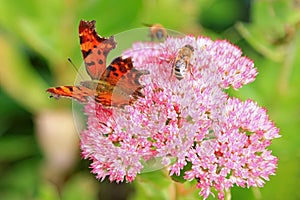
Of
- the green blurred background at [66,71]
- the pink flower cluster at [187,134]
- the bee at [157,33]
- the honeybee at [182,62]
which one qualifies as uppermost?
the green blurred background at [66,71]

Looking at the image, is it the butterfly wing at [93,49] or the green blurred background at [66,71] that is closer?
the butterfly wing at [93,49]

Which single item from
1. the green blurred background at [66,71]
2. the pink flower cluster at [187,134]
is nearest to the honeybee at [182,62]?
the pink flower cluster at [187,134]

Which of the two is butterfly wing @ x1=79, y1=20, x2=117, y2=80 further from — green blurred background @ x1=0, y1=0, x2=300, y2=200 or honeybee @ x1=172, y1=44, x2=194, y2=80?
green blurred background @ x1=0, y1=0, x2=300, y2=200

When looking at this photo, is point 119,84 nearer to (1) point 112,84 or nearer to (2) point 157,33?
(1) point 112,84

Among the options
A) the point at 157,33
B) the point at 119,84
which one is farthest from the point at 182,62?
the point at 157,33

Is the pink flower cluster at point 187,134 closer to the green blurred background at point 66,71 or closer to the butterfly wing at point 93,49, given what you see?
the butterfly wing at point 93,49

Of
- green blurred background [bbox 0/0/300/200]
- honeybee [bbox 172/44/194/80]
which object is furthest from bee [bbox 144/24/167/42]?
green blurred background [bbox 0/0/300/200]

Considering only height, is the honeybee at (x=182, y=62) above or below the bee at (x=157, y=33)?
below
